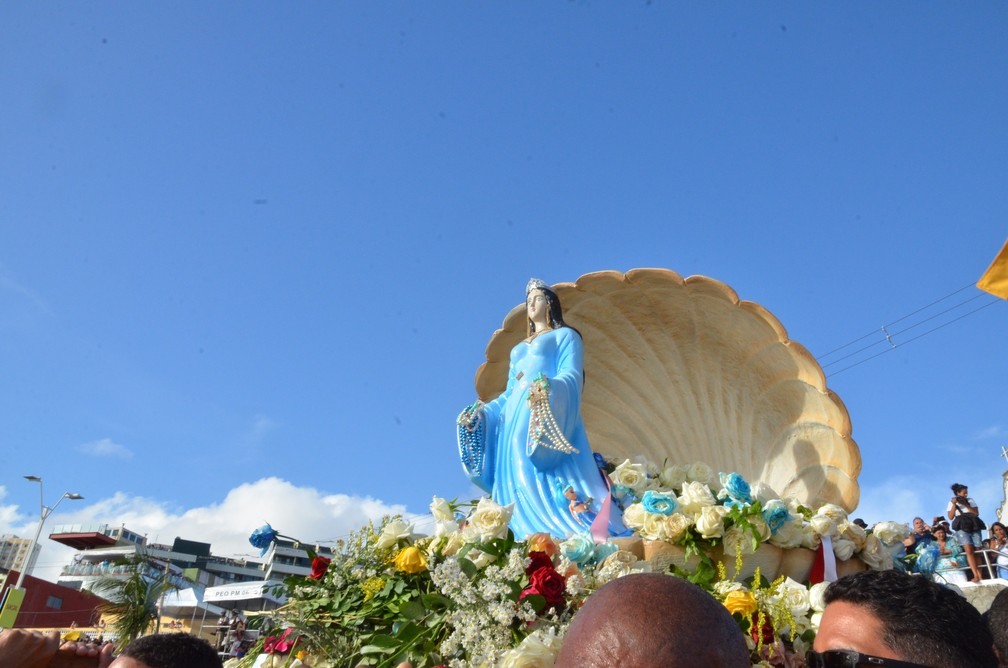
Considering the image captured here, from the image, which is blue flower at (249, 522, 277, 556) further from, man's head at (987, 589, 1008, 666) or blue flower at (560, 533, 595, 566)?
man's head at (987, 589, 1008, 666)

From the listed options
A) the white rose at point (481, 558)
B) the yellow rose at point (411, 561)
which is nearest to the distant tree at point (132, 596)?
the yellow rose at point (411, 561)

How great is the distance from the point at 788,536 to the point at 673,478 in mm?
1790

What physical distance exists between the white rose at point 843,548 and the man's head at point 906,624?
6.54 feet

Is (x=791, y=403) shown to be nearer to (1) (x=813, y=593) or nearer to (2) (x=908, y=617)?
(1) (x=813, y=593)

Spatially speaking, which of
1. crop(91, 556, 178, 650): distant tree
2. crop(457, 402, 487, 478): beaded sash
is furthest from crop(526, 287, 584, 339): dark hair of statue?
crop(91, 556, 178, 650): distant tree

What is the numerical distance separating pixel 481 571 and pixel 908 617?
4.79ft

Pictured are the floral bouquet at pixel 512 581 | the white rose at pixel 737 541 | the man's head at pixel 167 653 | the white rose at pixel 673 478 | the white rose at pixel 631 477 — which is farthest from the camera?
the white rose at pixel 673 478

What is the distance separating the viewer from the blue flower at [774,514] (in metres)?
3.49

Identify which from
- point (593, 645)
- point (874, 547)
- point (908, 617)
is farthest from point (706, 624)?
point (874, 547)

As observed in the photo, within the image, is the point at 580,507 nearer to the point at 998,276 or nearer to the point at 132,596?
the point at 998,276

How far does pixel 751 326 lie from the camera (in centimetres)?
807

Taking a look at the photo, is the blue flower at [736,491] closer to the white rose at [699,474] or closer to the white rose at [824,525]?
the white rose at [824,525]

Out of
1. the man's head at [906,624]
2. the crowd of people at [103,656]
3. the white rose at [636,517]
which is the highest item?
the white rose at [636,517]

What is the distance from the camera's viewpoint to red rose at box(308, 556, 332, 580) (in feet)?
10.9
